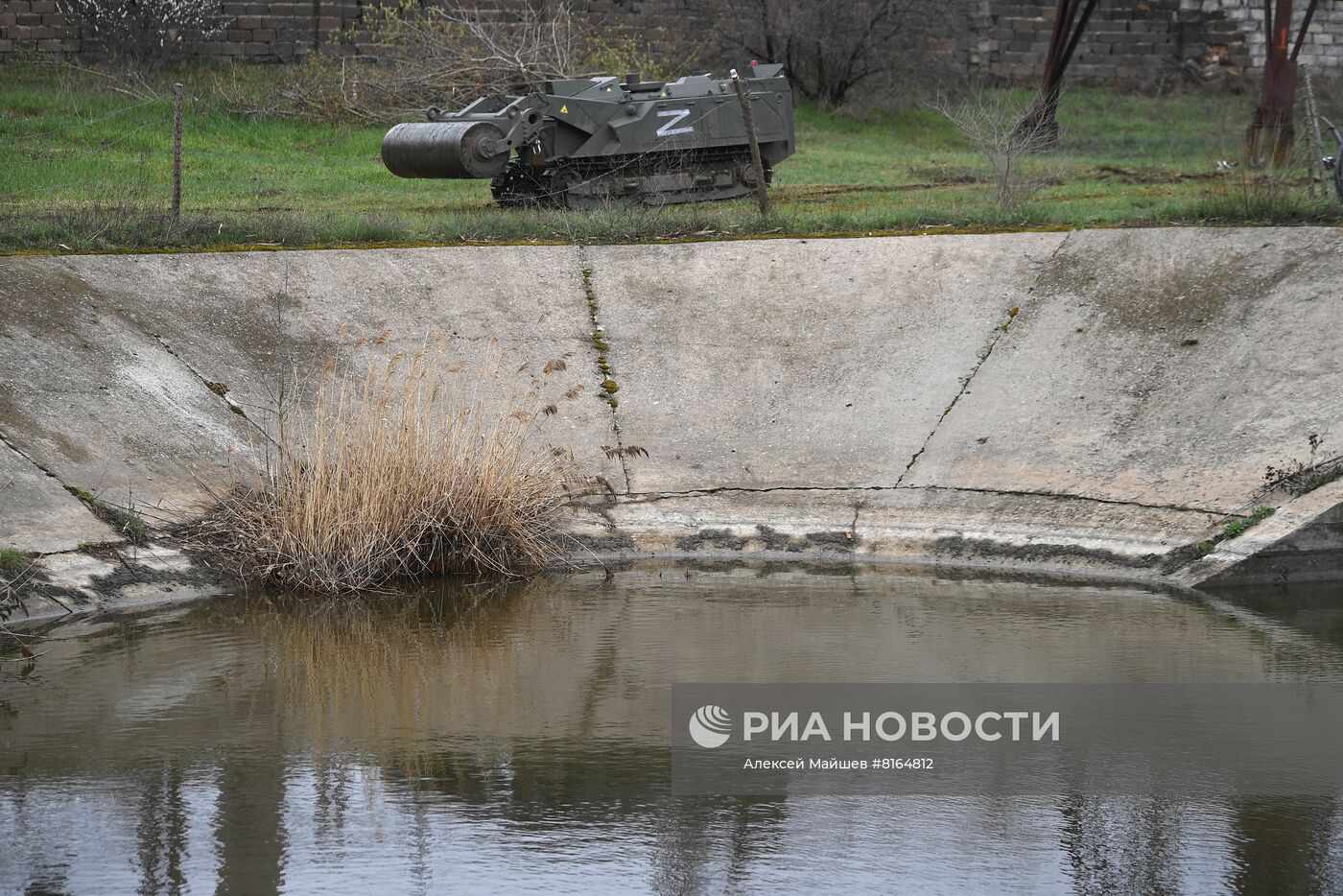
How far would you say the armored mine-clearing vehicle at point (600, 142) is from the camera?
13562 mm

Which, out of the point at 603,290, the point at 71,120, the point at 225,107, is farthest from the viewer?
the point at 225,107

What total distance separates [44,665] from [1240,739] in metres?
4.91

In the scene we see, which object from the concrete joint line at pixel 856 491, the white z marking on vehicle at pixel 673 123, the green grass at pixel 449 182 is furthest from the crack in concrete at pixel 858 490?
the white z marking on vehicle at pixel 673 123

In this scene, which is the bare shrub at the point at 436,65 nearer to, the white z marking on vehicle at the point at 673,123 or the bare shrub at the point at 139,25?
the bare shrub at the point at 139,25

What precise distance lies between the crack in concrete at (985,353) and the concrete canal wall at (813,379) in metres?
0.03

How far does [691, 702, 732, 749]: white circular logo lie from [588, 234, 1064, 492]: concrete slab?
10.5ft

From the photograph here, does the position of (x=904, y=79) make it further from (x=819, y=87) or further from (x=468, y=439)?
(x=468, y=439)

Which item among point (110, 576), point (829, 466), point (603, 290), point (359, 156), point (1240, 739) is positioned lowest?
point (1240, 739)

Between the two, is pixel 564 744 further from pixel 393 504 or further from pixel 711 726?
pixel 393 504

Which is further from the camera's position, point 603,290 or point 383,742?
point 603,290

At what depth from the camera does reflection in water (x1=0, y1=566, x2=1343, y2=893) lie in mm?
4500

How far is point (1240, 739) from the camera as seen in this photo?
558cm

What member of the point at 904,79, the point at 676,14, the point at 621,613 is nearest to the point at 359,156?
the point at 676,14

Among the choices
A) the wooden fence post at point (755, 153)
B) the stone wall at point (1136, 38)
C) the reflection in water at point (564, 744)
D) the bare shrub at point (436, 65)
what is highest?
the stone wall at point (1136, 38)
